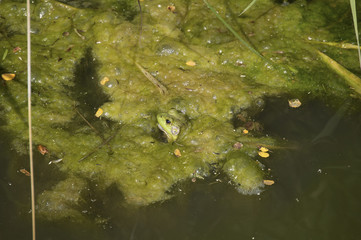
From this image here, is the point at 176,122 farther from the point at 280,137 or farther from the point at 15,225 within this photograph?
the point at 15,225

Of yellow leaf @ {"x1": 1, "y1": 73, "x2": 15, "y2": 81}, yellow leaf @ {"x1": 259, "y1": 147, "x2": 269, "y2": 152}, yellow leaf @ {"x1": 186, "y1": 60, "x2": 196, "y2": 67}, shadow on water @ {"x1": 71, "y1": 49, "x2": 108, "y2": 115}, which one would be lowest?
yellow leaf @ {"x1": 259, "y1": 147, "x2": 269, "y2": 152}

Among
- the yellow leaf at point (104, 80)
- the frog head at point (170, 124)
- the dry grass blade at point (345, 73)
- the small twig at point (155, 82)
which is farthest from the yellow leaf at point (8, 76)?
the dry grass blade at point (345, 73)

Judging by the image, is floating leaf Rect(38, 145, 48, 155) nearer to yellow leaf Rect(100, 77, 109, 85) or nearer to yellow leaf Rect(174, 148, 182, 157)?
yellow leaf Rect(100, 77, 109, 85)

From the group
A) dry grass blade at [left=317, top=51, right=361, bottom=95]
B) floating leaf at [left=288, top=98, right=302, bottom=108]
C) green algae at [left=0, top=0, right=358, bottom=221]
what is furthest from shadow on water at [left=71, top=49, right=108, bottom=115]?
dry grass blade at [left=317, top=51, right=361, bottom=95]

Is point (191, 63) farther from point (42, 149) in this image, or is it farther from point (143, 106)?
point (42, 149)

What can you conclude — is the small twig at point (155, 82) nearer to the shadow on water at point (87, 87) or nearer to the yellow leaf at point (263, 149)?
the shadow on water at point (87, 87)

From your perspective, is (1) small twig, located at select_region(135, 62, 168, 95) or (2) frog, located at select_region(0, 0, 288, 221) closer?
(2) frog, located at select_region(0, 0, 288, 221)
